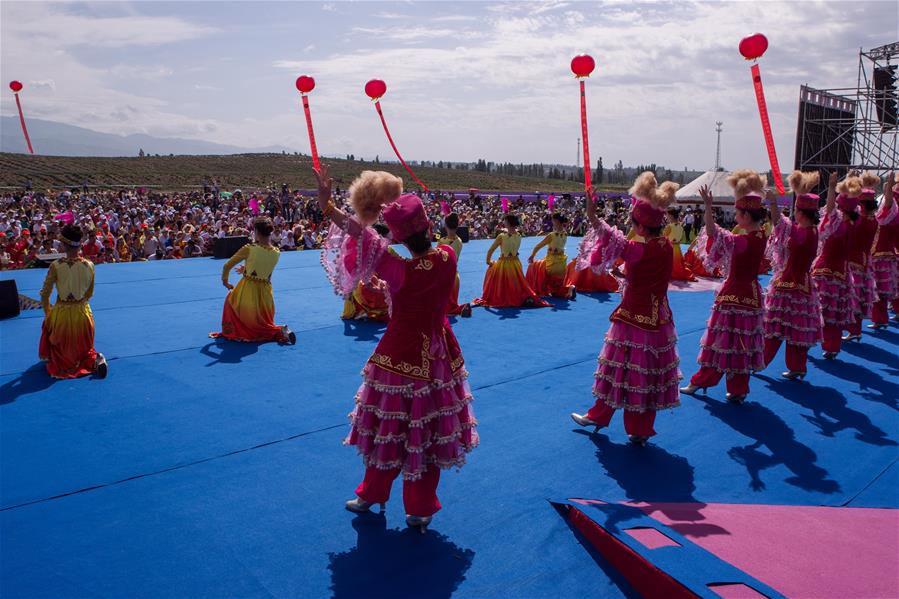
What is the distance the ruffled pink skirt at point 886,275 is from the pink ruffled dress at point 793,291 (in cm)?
332

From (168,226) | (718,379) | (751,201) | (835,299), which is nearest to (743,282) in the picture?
(751,201)

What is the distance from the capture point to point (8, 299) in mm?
9266

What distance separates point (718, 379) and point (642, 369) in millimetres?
1724

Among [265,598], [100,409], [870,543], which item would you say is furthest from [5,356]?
[870,543]

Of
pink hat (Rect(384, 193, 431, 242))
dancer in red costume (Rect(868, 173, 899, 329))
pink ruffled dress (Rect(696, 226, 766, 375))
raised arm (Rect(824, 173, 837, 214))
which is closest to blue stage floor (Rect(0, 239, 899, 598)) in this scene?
pink ruffled dress (Rect(696, 226, 766, 375))

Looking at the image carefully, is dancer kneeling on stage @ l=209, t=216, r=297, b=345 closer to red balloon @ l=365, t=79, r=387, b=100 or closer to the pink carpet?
red balloon @ l=365, t=79, r=387, b=100

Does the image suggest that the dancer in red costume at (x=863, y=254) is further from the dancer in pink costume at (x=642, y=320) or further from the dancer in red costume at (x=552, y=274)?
the dancer in pink costume at (x=642, y=320)

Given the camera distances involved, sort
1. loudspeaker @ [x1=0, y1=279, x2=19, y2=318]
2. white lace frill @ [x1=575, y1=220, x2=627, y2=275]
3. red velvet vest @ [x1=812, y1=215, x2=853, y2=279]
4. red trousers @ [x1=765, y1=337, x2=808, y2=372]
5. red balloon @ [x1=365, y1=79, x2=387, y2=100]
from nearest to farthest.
→ white lace frill @ [x1=575, y1=220, x2=627, y2=275] → red trousers @ [x1=765, y1=337, x2=808, y2=372] → red velvet vest @ [x1=812, y1=215, x2=853, y2=279] → loudspeaker @ [x1=0, y1=279, x2=19, y2=318] → red balloon @ [x1=365, y1=79, x2=387, y2=100]

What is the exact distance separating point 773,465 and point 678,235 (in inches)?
397

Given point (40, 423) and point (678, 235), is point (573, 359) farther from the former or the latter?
point (678, 235)

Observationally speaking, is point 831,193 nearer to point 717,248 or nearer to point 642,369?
point 717,248

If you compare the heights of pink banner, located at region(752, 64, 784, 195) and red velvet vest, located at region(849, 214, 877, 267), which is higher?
pink banner, located at region(752, 64, 784, 195)

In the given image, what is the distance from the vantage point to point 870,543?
11.6 ft

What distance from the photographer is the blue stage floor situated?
3.35m
